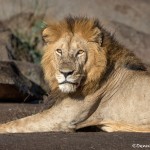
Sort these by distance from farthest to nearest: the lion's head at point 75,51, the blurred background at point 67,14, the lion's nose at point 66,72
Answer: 1. the blurred background at point 67,14
2. the lion's head at point 75,51
3. the lion's nose at point 66,72

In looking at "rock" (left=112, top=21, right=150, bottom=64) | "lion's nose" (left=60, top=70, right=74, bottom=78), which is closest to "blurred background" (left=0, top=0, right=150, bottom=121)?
"rock" (left=112, top=21, right=150, bottom=64)

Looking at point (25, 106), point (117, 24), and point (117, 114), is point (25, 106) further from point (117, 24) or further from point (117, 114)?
point (117, 24)

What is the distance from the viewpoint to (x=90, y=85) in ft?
26.3

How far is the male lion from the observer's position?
7.96 meters

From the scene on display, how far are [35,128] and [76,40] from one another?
97 cm

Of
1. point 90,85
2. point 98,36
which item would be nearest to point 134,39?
point 98,36

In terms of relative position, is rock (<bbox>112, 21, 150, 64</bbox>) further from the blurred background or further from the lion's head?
the lion's head

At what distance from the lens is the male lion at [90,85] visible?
796 cm

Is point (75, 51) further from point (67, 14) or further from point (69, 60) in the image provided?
point (67, 14)

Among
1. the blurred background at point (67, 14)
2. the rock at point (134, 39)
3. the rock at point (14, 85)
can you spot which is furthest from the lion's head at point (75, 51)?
the rock at point (134, 39)

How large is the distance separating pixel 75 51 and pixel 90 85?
38 centimetres

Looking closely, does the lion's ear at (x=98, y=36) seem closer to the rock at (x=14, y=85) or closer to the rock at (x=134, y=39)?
the rock at (x=14, y=85)

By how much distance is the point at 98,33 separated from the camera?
8.10 m

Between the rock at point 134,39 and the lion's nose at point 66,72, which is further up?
the lion's nose at point 66,72
